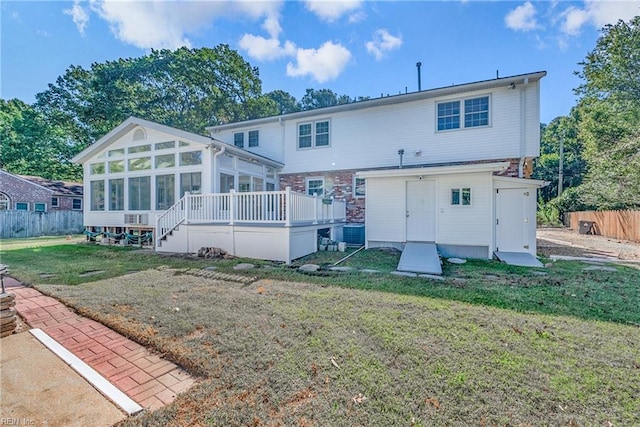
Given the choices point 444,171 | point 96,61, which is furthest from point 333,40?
point 96,61

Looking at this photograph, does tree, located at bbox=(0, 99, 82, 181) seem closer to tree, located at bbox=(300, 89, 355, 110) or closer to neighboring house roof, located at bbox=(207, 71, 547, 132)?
neighboring house roof, located at bbox=(207, 71, 547, 132)

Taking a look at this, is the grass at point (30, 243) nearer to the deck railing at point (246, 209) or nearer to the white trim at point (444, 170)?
the deck railing at point (246, 209)

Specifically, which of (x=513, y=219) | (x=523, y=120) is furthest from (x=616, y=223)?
(x=513, y=219)

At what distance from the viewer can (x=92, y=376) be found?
99.4 inches

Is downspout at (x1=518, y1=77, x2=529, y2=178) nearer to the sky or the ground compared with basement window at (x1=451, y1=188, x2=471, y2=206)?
nearer to the sky

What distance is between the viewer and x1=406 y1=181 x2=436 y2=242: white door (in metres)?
9.48

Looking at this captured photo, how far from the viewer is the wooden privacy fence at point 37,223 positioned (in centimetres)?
1670

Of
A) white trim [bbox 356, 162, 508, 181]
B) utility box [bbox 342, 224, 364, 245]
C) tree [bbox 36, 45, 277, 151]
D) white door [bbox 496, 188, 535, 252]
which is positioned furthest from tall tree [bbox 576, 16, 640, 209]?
tree [bbox 36, 45, 277, 151]

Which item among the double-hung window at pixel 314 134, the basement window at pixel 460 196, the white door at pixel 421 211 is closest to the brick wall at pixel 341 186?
the double-hung window at pixel 314 134

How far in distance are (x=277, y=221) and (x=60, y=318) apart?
4.88 metres

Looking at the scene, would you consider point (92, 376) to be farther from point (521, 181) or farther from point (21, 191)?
point (21, 191)

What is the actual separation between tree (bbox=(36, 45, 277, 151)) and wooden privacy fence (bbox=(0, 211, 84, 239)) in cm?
787

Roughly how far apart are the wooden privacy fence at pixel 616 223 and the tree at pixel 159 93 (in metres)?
26.2

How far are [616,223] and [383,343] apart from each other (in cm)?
1995
